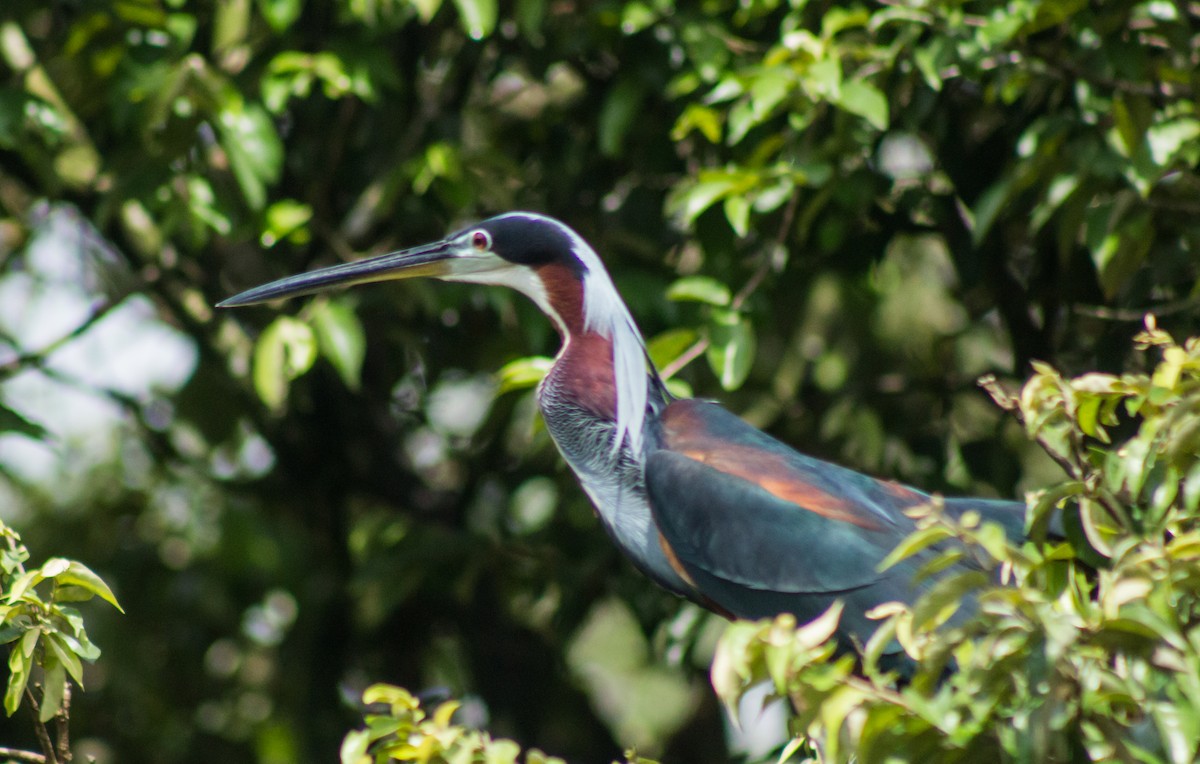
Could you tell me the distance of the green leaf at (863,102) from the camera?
8.87 ft

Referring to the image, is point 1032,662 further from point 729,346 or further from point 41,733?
point 729,346

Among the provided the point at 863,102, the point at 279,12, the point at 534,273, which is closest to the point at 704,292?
the point at 534,273

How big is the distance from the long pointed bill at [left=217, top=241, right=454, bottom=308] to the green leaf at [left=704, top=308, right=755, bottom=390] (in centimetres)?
59

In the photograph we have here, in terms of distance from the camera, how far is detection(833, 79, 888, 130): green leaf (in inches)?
106

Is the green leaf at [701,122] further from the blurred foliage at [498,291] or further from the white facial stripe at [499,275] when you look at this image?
the white facial stripe at [499,275]

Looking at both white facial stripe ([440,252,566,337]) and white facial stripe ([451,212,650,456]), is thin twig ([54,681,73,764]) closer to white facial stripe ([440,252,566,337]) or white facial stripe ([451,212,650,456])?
white facial stripe ([451,212,650,456])

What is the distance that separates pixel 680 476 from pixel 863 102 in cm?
81

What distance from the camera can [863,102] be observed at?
273 centimetres

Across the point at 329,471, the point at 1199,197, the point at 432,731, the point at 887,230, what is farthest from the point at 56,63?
the point at 1199,197

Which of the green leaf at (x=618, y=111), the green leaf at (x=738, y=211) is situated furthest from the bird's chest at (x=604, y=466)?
the green leaf at (x=618, y=111)

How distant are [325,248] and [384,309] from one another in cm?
22

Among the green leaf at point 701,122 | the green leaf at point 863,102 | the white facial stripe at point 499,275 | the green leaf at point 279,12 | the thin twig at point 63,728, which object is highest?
the green leaf at point 279,12

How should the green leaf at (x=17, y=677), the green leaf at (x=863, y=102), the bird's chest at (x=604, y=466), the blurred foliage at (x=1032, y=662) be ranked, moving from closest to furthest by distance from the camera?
1. the blurred foliage at (x=1032, y=662)
2. the green leaf at (x=17, y=677)
3. the green leaf at (x=863, y=102)
4. the bird's chest at (x=604, y=466)

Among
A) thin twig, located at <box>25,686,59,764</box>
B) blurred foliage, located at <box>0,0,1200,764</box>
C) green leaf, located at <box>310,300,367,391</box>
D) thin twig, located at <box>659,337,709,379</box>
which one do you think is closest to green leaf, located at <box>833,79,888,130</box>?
blurred foliage, located at <box>0,0,1200,764</box>
